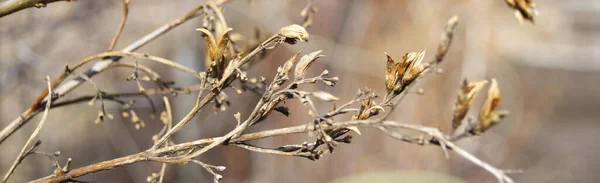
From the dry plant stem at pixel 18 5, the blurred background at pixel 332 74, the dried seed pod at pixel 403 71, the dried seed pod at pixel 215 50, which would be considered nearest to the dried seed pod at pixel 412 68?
the dried seed pod at pixel 403 71

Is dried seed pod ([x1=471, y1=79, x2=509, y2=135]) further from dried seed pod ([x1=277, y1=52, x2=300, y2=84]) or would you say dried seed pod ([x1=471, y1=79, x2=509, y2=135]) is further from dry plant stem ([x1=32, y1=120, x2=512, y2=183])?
dried seed pod ([x1=277, y1=52, x2=300, y2=84])

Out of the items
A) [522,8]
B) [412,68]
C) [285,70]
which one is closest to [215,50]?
[285,70]

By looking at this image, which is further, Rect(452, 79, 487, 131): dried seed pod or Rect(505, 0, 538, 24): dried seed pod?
Rect(505, 0, 538, 24): dried seed pod

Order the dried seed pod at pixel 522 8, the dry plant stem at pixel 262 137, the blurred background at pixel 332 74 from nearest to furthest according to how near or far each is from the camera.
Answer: the dry plant stem at pixel 262 137, the dried seed pod at pixel 522 8, the blurred background at pixel 332 74

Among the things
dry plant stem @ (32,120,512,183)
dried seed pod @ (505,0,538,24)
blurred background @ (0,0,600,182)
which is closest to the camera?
dry plant stem @ (32,120,512,183)

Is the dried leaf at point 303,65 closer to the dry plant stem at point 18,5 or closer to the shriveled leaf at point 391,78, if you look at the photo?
the shriveled leaf at point 391,78

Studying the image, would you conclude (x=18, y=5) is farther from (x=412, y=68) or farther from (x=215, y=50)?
(x=412, y=68)

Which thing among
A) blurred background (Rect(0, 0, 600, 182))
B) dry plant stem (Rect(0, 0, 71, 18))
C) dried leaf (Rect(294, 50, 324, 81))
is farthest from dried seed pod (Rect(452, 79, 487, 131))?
blurred background (Rect(0, 0, 600, 182))

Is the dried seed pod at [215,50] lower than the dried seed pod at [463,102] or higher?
higher
